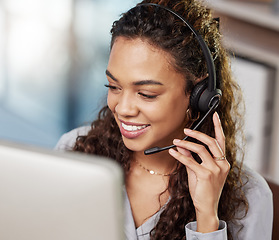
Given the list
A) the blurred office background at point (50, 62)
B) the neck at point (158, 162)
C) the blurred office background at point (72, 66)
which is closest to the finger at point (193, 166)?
the neck at point (158, 162)

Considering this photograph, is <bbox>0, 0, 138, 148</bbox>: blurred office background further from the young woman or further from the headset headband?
the headset headband

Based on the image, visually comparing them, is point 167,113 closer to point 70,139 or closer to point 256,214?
point 256,214

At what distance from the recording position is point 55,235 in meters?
0.57

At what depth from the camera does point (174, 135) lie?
119cm

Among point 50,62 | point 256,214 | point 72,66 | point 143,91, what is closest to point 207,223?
point 256,214

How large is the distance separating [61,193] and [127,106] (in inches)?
19.9

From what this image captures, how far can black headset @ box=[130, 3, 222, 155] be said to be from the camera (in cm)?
102

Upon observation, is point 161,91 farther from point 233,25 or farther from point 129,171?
point 233,25

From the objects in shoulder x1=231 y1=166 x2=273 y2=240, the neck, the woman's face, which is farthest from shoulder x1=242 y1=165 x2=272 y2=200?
the woman's face

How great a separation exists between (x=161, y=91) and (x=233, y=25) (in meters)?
1.60

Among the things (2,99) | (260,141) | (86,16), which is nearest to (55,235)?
(260,141)

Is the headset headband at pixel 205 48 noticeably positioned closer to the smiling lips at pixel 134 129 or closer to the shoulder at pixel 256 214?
the smiling lips at pixel 134 129

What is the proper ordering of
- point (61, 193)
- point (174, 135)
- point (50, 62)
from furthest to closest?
point (50, 62), point (174, 135), point (61, 193)

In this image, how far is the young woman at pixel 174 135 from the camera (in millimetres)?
1025
